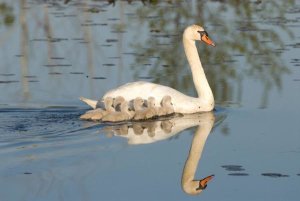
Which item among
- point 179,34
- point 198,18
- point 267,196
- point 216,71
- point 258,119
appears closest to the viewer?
point 267,196

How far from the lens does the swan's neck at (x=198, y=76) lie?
11641 millimetres

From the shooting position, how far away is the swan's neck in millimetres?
11641

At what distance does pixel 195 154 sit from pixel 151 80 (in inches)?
140

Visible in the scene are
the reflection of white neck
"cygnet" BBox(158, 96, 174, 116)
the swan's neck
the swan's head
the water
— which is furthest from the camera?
the swan's head

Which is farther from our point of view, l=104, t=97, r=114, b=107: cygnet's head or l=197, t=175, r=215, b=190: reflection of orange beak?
l=104, t=97, r=114, b=107: cygnet's head

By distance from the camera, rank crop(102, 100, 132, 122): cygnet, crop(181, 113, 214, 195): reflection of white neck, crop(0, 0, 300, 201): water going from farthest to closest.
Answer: crop(102, 100, 132, 122): cygnet
crop(0, 0, 300, 201): water
crop(181, 113, 214, 195): reflection of white neck

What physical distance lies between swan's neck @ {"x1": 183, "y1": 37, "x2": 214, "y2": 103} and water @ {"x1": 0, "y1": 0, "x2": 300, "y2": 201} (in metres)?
0.23

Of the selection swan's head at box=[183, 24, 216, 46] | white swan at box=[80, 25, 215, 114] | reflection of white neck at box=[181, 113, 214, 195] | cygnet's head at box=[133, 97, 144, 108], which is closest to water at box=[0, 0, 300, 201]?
reflection of white neck at box=[181, 113, 214, 195]

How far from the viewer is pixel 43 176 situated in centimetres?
865

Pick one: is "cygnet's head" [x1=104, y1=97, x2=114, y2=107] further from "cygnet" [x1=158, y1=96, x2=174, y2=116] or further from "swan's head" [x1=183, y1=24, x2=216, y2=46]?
"swan's head" [x1=183, y1=24, x2=216, y2=46]

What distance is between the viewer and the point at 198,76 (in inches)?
471

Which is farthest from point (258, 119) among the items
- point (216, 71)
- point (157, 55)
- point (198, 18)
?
point (198, 18)

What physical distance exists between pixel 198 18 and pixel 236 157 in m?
7.67

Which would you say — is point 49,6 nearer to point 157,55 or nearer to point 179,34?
point 179,34
